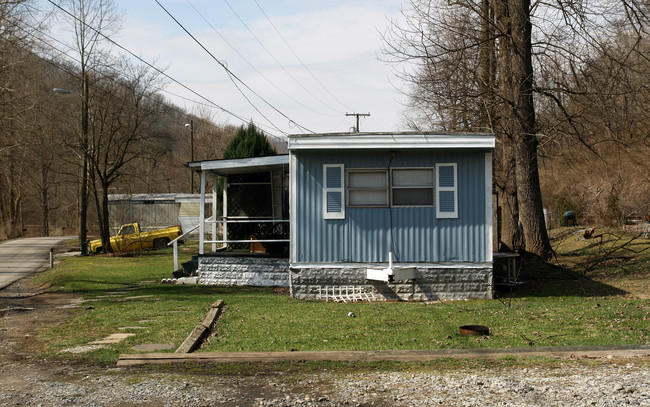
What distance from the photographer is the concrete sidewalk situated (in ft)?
24.6

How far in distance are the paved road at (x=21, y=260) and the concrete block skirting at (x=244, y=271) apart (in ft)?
23.0

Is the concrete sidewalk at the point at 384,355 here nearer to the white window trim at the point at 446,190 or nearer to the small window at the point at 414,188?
the white window trim at the point at 446,190

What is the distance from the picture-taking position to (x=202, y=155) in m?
50.9

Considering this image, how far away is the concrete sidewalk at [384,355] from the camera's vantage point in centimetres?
751

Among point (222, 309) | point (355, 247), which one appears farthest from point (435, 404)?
point (355, 247)

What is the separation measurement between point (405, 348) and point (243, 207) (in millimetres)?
11538

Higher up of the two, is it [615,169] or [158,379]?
[615,169]

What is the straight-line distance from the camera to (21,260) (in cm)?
2880

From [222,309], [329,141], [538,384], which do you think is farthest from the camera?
[329,141]

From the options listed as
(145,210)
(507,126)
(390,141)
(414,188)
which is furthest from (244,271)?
(145,210)

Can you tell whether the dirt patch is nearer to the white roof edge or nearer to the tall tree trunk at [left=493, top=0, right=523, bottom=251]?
the white roof edge

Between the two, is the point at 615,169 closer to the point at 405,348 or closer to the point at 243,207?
the point at 243,207

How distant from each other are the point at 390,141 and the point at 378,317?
401 centimetres

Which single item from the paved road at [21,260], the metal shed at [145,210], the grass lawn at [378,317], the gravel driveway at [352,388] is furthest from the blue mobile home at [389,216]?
the metal shed at [145,210]
